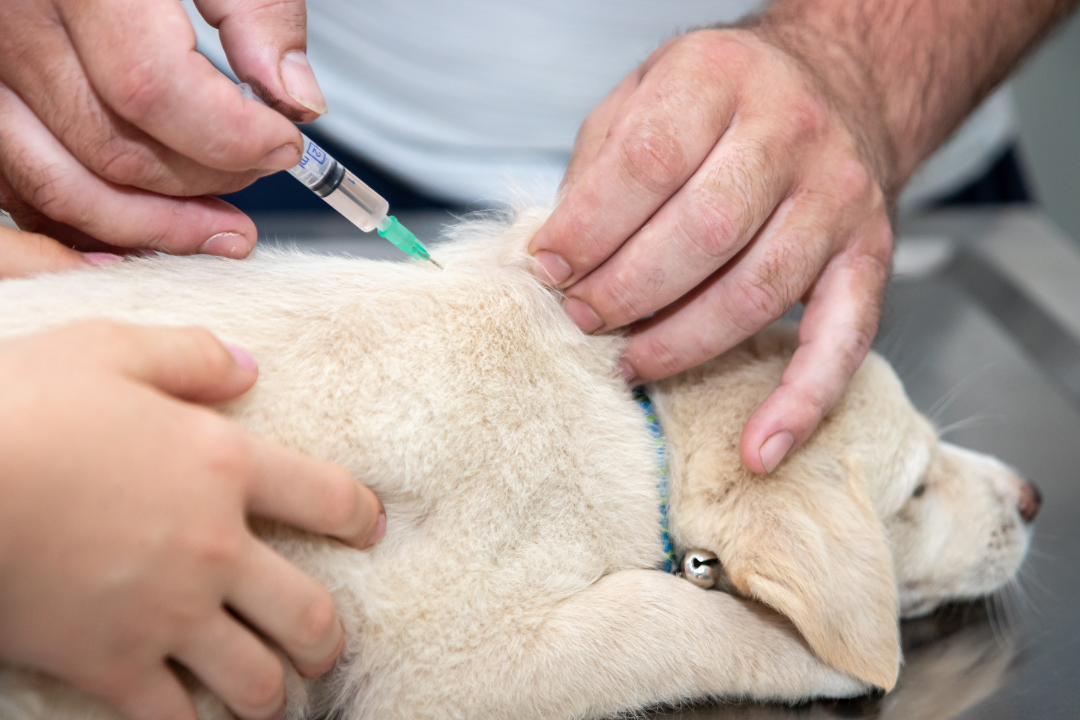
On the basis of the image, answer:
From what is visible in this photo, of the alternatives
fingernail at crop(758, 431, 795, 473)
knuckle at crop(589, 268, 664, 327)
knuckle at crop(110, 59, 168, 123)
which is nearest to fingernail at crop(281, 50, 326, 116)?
knuckle at crop(110, 59, 168, 123)

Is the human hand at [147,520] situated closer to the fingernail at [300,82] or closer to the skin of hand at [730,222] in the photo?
the fingernail at [300,82]

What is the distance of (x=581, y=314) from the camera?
3.30 ft

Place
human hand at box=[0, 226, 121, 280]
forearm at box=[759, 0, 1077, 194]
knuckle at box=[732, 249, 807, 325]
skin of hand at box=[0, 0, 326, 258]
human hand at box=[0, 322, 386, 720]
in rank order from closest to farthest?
human hand at box=[0, 322, 386, 720] < skin of hand at box=[0, 0, 326, 258] < human hand at box=[0, 226, 121, 280] < knuckle at box=[732, 249, 807, 325] < forearm at box=[759, 0, 1077, 194]

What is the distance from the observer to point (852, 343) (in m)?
1.02

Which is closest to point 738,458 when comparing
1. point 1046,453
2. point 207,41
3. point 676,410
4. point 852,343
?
point 676,410

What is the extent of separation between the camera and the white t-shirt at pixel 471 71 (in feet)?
5.69

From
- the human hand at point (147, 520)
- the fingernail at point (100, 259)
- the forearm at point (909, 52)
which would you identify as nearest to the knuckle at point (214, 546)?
the human hand at point (147, 520)

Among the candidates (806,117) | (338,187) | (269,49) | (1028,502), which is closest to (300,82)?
(269,49)

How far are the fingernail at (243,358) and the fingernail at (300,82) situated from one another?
31cm

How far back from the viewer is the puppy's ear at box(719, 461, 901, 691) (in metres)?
0.92

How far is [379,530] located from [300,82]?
522 mm

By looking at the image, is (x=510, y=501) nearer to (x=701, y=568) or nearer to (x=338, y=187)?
(x=701, y=568)

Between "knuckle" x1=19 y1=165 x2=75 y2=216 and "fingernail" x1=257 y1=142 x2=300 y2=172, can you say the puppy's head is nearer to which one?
"fingernail" x1=257 y1=142 x2=300 y2=172

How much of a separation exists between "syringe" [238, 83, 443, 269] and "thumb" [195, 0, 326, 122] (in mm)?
87
